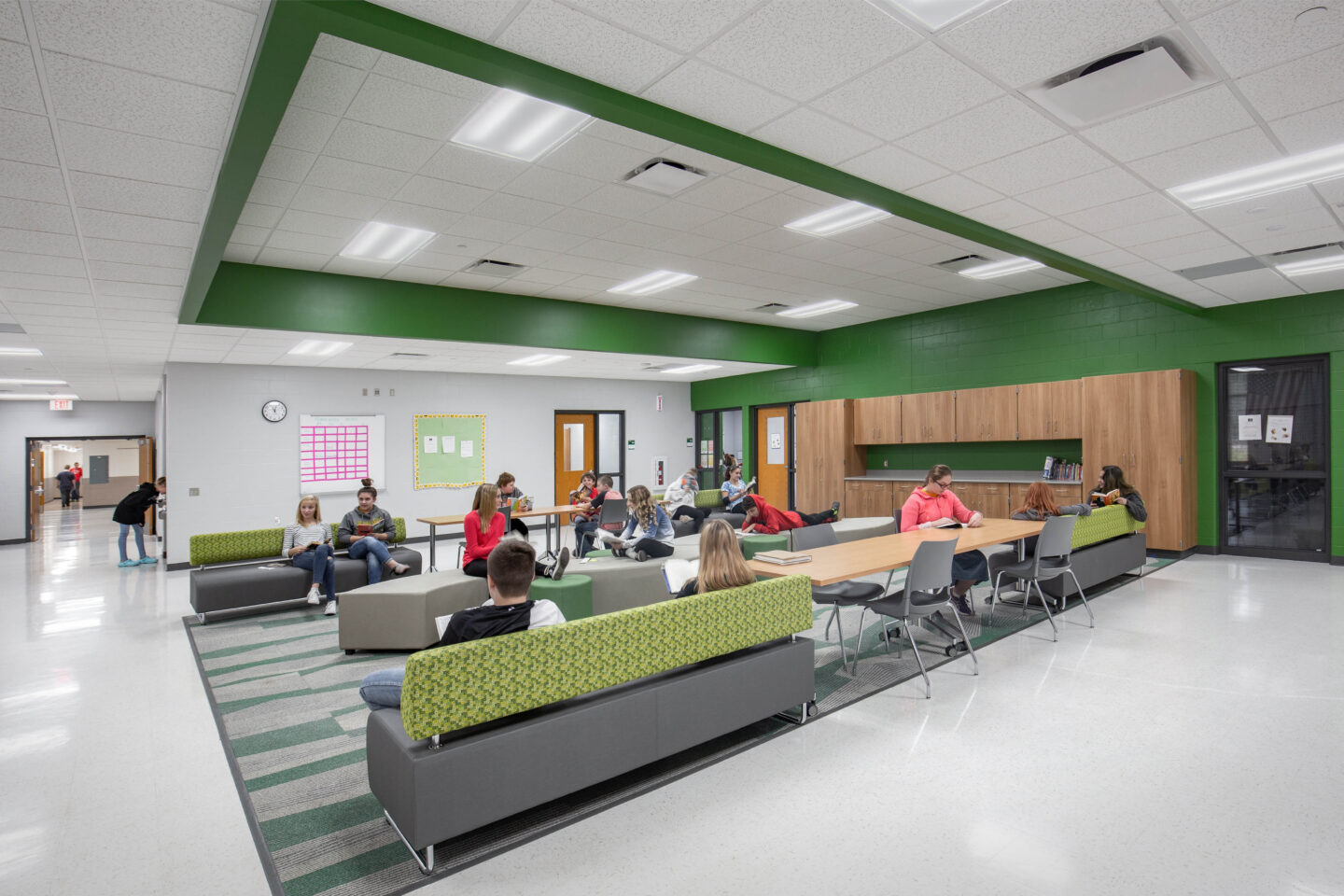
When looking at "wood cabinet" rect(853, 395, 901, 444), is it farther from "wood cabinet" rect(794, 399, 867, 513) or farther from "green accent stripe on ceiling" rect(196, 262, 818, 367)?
"green accent stripe on ceiling" rect(196, 262, 818, 367)

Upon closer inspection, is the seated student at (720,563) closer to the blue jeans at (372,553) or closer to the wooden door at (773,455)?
the blue jeans at (372,553)

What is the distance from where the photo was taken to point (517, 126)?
12.5 ft

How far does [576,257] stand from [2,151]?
3.97 metres

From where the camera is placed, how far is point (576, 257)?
6.46m

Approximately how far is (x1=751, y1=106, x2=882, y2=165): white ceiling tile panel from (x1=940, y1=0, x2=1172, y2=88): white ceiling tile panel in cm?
75

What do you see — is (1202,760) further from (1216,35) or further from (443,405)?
(443,405)

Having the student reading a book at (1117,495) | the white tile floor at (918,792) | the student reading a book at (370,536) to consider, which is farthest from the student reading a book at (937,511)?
the student reading a book at (370,536)

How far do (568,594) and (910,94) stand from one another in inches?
145

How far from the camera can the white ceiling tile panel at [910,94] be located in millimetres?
3021

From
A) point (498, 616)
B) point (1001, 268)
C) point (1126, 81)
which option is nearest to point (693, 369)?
point (1001, 268)

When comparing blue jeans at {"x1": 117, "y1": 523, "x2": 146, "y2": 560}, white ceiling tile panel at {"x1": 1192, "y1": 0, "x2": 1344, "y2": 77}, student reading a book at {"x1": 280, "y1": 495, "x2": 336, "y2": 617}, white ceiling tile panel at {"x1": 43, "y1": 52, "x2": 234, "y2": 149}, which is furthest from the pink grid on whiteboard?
white ceiling tile panel at {"x1": 1192, "y1": 0, "x2": 1344, "y2": 77}

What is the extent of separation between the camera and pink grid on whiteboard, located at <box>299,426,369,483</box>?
9.96 metres

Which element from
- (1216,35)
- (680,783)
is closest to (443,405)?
(680,783)

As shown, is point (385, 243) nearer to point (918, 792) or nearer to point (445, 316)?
point (445, 316)
